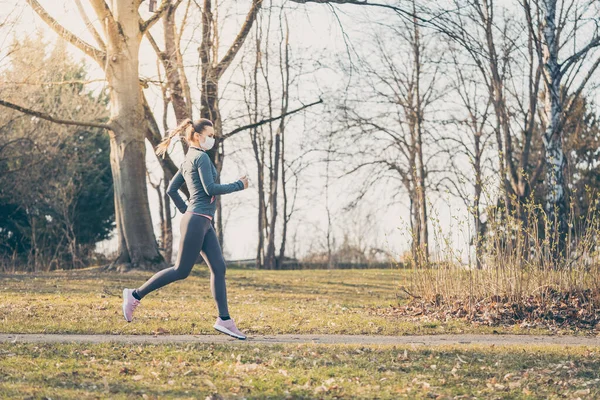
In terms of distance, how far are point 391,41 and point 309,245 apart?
31.6ft

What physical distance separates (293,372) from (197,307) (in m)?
6.18

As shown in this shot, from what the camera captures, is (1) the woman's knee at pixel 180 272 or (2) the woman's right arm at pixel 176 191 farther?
(2) the woman's right arm at pixel 176 191

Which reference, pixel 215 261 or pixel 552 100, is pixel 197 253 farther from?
pixel 552 100

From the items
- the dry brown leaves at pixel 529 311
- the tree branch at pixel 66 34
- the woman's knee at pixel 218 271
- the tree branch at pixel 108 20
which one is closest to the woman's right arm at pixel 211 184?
the woman's knee at pixel 218 271

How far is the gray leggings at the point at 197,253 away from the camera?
9195mm

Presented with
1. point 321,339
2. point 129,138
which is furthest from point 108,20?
point 321,339

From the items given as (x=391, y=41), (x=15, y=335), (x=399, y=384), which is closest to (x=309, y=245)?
(x=391, y=41)

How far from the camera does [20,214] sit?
99.5 feet

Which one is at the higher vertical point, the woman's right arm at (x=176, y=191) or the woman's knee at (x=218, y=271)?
the woman's right arm at (x=176, y=191)

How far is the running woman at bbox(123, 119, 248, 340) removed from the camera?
917 centimetres

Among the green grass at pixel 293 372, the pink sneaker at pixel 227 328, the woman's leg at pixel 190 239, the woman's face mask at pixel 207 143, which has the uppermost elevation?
the woman's face mask at pixel 207 143

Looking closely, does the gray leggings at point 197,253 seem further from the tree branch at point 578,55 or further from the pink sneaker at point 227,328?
the tree branch at point 578,55

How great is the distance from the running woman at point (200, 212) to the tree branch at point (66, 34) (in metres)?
10.5

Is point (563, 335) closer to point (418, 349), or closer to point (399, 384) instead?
point (418, 349)
